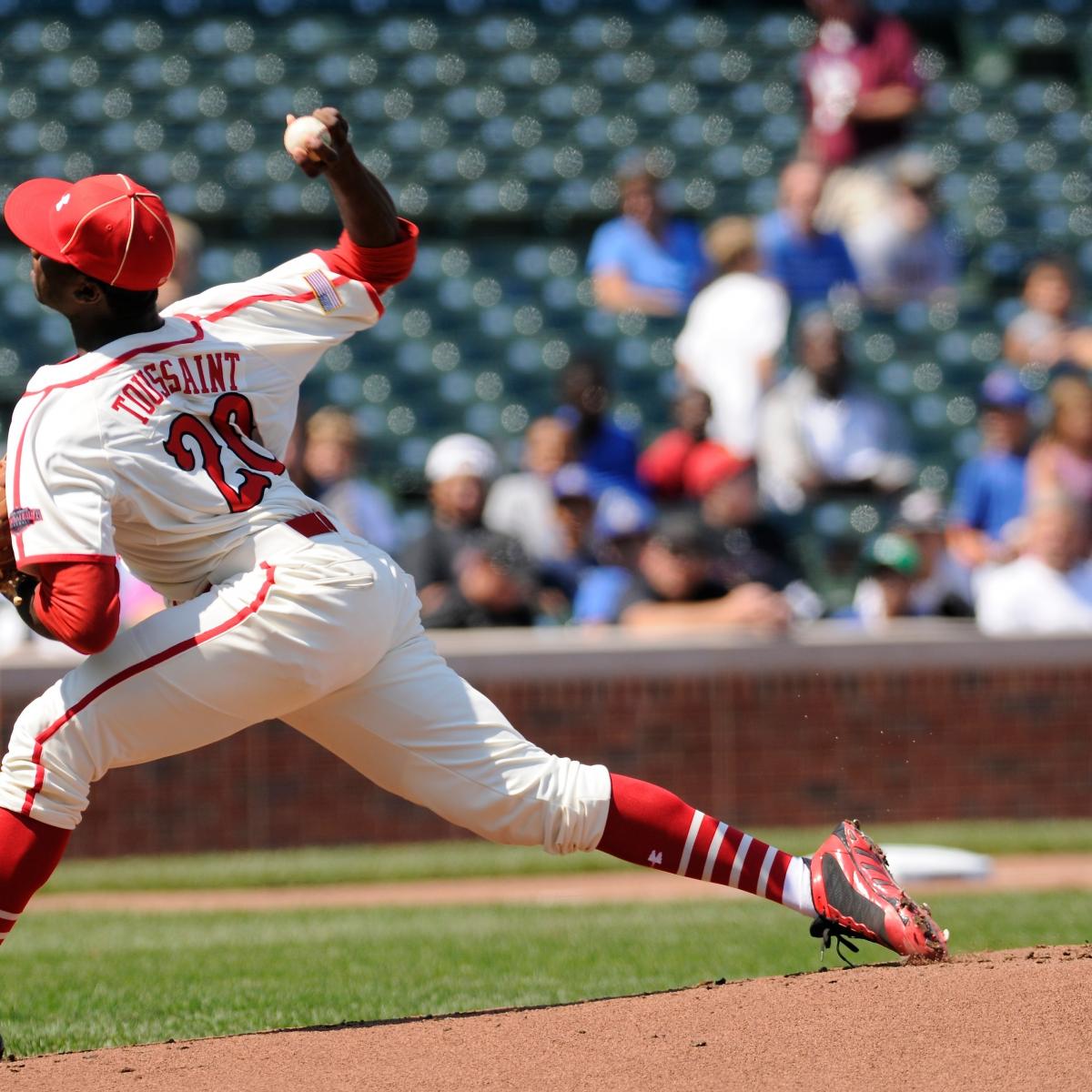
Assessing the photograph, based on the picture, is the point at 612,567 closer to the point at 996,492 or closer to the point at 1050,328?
the point at 996,492

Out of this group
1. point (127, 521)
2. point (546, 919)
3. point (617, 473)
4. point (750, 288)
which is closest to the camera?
point (127, 521)

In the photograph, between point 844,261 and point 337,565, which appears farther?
point 844,261

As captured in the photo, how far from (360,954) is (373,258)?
2623mm

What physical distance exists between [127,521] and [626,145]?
10490 mm

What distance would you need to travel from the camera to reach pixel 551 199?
13547mm

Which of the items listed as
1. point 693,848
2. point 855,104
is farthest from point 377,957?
point 855,104

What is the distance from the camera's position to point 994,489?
10250 mm

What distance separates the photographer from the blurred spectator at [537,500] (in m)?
9.85

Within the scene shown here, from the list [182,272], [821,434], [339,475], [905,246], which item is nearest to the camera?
[339,475]

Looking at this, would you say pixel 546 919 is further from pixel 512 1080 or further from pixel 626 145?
pixel 626 145

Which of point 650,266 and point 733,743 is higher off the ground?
point 650,266

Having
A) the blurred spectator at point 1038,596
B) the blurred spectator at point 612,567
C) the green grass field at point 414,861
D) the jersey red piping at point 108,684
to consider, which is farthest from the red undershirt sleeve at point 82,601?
the blurred spectator at point 1038,596

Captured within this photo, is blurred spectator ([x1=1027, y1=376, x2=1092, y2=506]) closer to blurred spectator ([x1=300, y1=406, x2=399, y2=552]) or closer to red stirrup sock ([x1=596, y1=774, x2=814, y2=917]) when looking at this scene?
→ blurred spectator ([x1=300, y1=406, x2=399, y2=552])

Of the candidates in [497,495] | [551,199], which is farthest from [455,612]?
[551,199]
